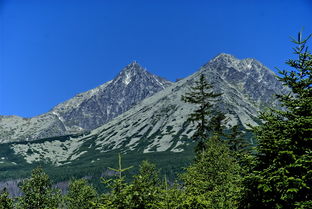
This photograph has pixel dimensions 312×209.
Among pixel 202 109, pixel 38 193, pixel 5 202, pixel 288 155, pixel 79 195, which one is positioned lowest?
pixel 79 195

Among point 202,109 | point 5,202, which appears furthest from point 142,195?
point 5,202

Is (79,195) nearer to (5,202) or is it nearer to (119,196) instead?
(5,202)

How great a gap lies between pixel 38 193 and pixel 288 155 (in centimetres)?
3646

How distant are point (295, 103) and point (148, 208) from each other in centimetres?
990

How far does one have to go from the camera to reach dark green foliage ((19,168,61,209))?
38.4 m

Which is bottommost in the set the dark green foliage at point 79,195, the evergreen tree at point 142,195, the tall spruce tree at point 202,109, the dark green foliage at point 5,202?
the dark green foliage at point 79,195

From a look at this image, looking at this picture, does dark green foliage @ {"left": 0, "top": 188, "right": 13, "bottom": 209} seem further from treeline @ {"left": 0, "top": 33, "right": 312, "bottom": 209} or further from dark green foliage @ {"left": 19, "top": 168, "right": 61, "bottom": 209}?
treeline @ {"left": 0, "top": 33, "right": 312, "bottom": 209}

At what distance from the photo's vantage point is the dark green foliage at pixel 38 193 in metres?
38.4

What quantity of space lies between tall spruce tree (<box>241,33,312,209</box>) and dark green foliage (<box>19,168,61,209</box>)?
103 feet

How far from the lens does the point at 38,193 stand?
39.5 metres

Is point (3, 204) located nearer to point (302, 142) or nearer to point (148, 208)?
point (148, 208)

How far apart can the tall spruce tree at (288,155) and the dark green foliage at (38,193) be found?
31529 millimetres

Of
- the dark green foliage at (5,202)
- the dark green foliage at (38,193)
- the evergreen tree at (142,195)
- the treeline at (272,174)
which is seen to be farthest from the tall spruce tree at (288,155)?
the dark green foliage at (5,202)

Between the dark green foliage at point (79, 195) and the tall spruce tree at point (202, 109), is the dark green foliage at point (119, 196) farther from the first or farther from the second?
the dark green foliage at point (79, 195)
